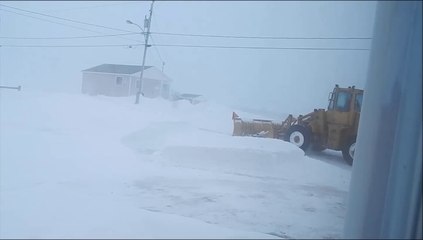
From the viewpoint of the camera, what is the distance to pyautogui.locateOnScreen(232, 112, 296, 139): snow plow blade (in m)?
2.75

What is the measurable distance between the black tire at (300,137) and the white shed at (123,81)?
1236 millimetres

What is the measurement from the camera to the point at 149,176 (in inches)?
106

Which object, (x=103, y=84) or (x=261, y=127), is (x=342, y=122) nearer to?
(x=261, y=127)

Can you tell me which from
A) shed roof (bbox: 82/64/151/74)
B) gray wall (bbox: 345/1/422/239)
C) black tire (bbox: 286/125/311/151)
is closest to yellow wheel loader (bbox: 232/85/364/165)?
black tire (bbox: 286/125/311/151)

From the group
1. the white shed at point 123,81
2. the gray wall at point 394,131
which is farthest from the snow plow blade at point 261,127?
the gray wall at point 394,131

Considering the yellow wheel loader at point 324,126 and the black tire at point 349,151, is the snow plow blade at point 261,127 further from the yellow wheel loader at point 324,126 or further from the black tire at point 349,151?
the black tire at point 349,151

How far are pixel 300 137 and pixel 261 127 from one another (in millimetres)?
918

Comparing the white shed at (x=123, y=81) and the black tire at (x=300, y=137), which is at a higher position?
the white shed at (x=123, y=81)

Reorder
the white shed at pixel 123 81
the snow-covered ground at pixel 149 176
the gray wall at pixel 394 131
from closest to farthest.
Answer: the gray wall at pixel 394 131, the snow-covered ground at pixel 149 176, the white shed at pixel 123 81

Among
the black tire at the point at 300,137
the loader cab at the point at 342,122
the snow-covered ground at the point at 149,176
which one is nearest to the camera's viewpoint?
the snow-covered ground at the point at 149,176

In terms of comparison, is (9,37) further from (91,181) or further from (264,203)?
(264,203)

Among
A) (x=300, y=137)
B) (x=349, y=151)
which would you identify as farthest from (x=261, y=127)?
(x=300, y=137)

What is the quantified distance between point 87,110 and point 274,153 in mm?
1679

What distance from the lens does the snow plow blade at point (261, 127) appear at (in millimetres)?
2752
